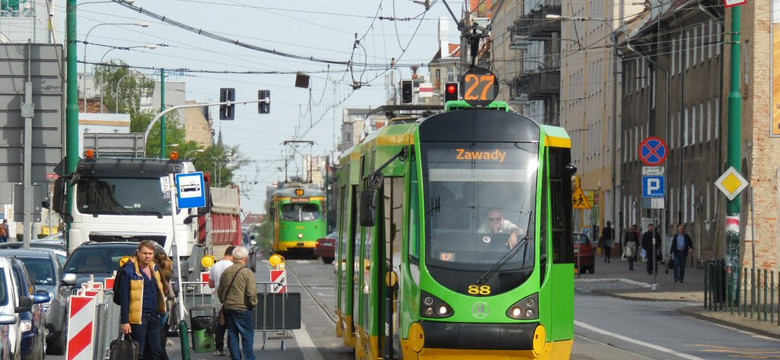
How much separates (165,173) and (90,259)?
634 cm

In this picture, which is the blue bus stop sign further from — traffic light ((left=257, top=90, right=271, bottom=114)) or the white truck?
traffic light ((left=257, top=90, right=271, bottom=114))

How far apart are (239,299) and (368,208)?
374 cm

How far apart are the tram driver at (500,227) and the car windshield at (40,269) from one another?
32.4ft

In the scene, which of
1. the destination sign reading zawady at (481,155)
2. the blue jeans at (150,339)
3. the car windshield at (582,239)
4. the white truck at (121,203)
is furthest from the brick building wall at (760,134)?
the destination sign reading zawady at (481,155)

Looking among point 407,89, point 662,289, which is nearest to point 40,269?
point 407,89

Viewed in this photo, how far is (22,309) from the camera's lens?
1923 cm

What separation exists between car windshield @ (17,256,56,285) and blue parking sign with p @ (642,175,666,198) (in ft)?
61.5

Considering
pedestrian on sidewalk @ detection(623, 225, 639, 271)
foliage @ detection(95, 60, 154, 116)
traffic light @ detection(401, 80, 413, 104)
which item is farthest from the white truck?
foliage @ detection(95, 60, 154, 116)

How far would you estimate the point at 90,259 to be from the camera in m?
29.1

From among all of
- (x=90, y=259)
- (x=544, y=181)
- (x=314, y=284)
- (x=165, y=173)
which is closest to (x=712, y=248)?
(x=314, y=284)

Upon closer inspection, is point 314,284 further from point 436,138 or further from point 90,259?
point 436,138

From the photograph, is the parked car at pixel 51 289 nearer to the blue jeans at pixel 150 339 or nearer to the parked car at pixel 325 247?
the blue jeans at pixel 150 339

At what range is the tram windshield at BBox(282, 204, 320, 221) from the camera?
252 ft

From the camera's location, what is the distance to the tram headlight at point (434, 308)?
1725 cm
